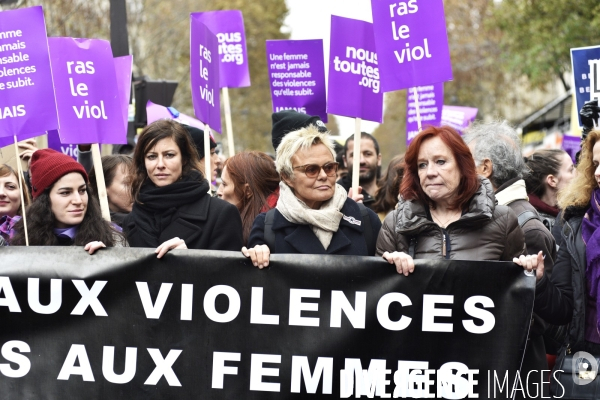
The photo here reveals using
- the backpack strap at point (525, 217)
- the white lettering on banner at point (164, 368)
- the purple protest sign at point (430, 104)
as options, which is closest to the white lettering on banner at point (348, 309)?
the white lettering on banner at point (164, 368)

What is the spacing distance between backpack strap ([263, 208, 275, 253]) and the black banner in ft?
0.75

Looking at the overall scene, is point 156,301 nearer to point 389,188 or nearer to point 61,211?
point 61,211

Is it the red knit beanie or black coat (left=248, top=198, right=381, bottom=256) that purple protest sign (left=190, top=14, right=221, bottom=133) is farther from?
black coat (left=248, top=198, right=381, bottom=256)

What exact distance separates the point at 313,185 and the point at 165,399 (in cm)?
125

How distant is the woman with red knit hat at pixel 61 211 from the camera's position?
17.6 feet

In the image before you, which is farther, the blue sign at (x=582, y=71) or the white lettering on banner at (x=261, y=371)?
the blue sign at (x=582, y=71)

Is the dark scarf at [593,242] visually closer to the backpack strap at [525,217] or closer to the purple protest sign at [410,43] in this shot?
the backpack strap at [525,217]

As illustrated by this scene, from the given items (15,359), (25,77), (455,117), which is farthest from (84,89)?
(455,117)

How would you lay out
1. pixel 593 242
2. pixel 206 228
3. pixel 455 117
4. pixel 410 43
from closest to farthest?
pixel 593 242 → pixel 206 228 → pixel 410 43 → pixel 455 117

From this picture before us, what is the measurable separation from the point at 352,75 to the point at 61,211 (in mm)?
2170

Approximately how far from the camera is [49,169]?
5.41 metres

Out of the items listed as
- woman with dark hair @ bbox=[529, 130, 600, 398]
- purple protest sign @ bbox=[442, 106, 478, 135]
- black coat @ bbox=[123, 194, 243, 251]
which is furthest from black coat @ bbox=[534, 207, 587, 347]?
purple protest sign @ bbox=[442, 106, 478, 135]

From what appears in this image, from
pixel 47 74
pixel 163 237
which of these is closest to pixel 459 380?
pixel 163 237

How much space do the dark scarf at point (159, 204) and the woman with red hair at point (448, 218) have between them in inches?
47.1
